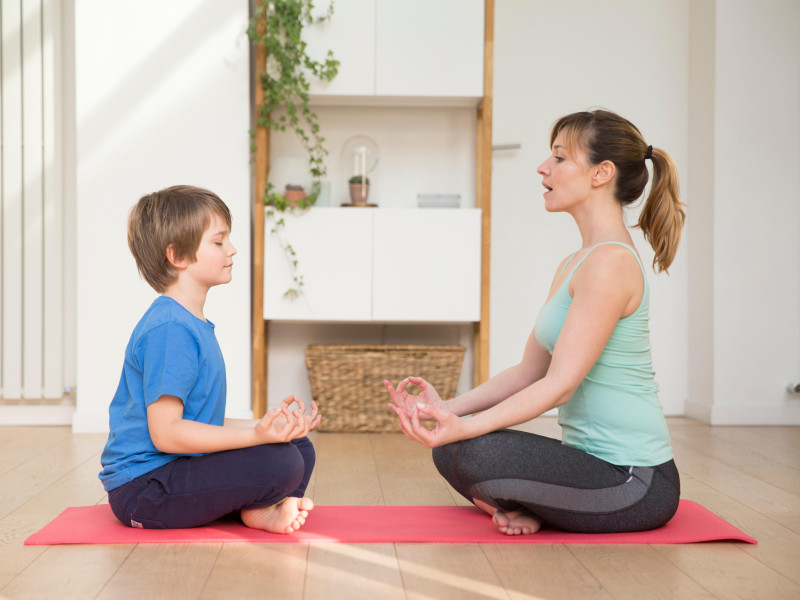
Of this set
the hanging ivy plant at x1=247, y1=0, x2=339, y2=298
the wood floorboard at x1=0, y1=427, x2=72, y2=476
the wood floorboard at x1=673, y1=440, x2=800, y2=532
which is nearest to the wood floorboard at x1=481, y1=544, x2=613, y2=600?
the wood floorboard at x1=673, y1=440, x2=800, y2=532

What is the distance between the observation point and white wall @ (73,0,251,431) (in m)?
3.10

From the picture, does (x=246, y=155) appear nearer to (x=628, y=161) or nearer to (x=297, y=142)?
(x=297, y=142)

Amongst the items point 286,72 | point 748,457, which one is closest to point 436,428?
point 748,457

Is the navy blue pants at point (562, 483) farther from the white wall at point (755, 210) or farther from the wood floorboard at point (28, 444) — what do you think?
the white wall at point (755, 210)

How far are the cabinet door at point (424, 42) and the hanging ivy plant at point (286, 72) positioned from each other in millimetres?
208

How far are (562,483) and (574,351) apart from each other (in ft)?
0.85

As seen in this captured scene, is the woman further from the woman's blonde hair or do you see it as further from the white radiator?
the white radiator

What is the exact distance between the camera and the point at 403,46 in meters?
3.17

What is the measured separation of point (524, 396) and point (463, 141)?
85.3 inches

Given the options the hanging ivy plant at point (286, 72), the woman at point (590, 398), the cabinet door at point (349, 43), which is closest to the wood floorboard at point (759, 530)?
the woman at point (590, 398)

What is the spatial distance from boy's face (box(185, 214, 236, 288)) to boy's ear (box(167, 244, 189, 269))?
0.01m

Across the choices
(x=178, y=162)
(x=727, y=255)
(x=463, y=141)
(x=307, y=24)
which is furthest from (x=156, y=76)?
(x=727, y=255)

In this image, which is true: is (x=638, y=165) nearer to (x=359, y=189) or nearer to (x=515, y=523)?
(x=515, y=523)

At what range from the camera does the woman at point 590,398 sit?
63.0 inches
